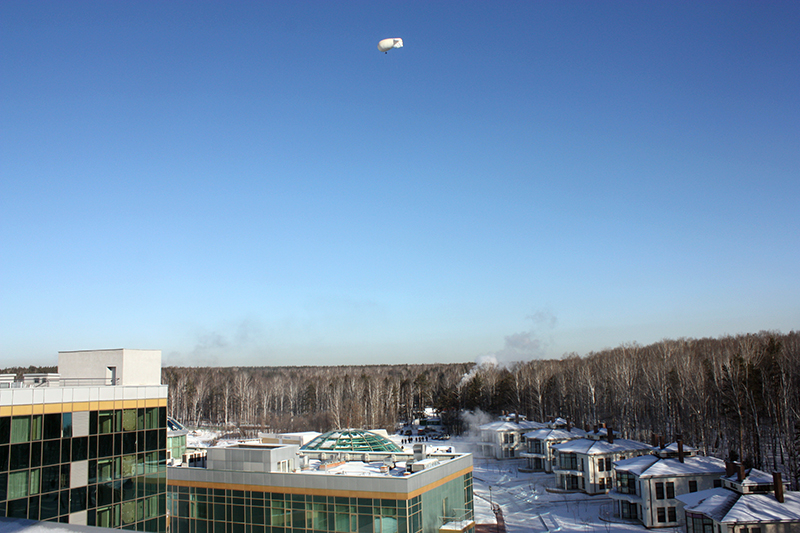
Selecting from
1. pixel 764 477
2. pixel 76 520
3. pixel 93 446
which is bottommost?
pixel 764 477

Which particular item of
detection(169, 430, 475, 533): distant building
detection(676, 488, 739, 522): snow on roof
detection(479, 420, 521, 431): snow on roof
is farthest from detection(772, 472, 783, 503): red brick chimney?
detection(479, 420, 521, 431): snow on roof

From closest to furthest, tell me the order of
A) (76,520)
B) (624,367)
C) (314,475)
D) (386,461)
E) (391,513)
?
(76,520) < (391,513) < (314,475) < (386,461) < (624,367)

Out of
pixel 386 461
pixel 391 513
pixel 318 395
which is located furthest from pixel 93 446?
pixel 318 395

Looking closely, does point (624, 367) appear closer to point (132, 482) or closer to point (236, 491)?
point (236, 491)

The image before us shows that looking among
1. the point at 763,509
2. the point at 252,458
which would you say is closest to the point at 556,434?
the point at 763,509

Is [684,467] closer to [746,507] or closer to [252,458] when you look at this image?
[746,507]
